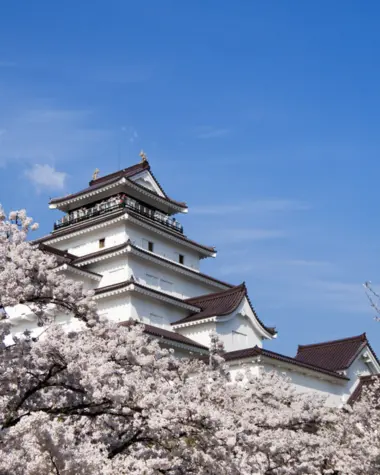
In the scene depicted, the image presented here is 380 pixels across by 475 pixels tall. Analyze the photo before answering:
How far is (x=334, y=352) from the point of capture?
40.5m

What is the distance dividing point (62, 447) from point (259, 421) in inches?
300

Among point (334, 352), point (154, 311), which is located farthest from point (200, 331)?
point (334, 352)

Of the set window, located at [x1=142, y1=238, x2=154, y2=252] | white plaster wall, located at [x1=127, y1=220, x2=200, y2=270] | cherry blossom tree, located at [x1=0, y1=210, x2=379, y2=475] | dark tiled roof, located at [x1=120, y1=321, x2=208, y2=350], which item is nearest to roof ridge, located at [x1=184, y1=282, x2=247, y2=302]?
white plaster wall, located at [x1=127, y1=220, x2=200, y2=270]

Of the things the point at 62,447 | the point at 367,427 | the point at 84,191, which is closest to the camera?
the point at 62,447

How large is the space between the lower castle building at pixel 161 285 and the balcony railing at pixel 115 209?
0.07 meters

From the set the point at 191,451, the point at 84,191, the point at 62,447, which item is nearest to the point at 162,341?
the point at 84,191

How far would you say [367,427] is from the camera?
23.7 metres

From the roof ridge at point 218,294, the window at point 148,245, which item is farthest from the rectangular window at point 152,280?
the roof ridge at point 218,294

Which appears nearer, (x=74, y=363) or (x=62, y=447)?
(x=62, y=447)

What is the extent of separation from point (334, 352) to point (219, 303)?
846 cm

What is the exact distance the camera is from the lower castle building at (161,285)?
114 ft

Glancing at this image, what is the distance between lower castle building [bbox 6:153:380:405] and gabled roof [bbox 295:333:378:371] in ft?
0.20

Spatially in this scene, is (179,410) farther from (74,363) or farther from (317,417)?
(317,417)

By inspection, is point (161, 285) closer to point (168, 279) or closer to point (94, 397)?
point (168, 279)
